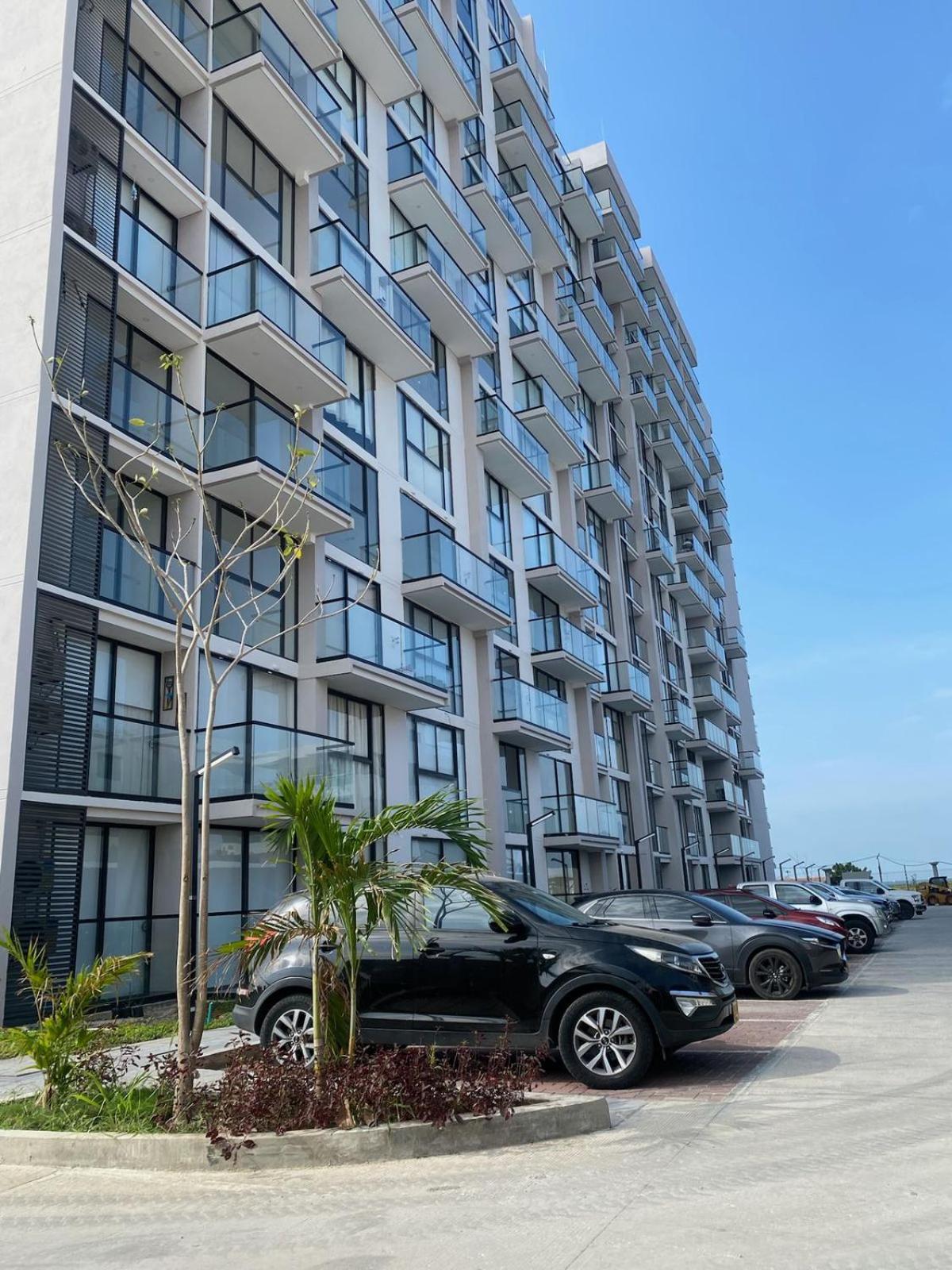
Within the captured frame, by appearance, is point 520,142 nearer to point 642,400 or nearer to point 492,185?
point 492,185

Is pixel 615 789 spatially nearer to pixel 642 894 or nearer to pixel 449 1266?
pixel 642 894

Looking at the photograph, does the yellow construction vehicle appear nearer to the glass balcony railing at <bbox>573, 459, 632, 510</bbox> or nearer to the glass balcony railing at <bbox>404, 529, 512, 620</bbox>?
the glass balcony railing at <bbox>573, 459, 632, 510</bbox>

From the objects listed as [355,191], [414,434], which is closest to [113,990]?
[414,434]

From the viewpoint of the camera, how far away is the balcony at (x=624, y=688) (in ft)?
119

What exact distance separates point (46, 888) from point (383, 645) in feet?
29.4

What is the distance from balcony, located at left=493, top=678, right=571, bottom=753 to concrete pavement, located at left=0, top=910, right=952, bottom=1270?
18.5 meters

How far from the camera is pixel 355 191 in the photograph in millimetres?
24188

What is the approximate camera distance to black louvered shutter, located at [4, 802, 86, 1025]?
12.7 m

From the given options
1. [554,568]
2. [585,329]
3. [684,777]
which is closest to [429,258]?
[554,568]

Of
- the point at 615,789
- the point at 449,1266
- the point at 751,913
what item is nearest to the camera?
the point at 449,1266

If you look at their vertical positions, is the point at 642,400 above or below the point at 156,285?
above

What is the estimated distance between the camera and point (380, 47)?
24.5m

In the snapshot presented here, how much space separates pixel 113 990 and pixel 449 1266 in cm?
1155

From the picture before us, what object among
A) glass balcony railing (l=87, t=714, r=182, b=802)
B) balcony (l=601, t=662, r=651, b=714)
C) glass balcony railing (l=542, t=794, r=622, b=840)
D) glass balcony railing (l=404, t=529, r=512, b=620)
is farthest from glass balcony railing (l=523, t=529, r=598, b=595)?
glass balcony railing (l=87, t=714, r=182, b=802)
